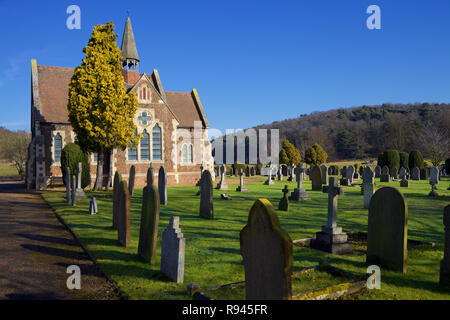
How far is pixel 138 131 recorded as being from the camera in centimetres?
2798

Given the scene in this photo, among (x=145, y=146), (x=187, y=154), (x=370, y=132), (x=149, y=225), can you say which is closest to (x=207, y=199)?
(x=149, y=225)

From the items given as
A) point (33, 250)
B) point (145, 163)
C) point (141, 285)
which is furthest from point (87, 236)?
point (145, 163)

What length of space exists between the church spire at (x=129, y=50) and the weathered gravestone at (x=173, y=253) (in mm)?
31096

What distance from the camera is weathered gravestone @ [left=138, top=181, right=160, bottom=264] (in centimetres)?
676

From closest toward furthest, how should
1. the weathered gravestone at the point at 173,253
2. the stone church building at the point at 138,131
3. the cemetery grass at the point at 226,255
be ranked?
1. the cemetery grass at the point at 226,255
2. the weathered gravestone at the point at 173,253
3. the stone church building at the point at 138,131

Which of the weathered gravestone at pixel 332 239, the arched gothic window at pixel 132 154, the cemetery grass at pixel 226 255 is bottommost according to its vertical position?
the cemetery grass at pixel 226 255

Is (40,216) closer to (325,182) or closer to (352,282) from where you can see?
(352,282)

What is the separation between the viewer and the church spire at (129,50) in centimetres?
3341

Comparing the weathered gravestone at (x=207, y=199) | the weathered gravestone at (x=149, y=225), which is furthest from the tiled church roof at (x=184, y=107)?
the weathered gravestone at (x=149, y=225)

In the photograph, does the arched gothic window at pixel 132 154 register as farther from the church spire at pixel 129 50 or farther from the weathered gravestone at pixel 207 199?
the weathered gravestone at pixel 207 199

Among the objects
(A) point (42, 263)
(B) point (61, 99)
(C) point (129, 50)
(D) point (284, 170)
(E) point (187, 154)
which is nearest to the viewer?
(A) point (42, 263)

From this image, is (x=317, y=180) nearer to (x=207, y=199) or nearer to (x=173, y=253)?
(x=207, y=199)

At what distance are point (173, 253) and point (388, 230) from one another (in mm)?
4329

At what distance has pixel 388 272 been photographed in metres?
6.23
